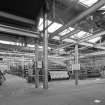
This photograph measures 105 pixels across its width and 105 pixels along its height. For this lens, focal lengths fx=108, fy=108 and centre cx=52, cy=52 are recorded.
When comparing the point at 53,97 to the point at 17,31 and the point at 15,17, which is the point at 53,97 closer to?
the point at 17,31

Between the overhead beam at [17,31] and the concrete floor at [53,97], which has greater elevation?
the overhead beam at [17,31]

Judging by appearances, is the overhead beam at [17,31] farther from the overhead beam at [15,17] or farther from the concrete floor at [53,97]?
the concrete floor at [53,97]

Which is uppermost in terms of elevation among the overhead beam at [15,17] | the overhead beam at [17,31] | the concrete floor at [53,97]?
the overhead beam at [15,17]

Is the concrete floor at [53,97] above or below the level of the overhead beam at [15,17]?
below

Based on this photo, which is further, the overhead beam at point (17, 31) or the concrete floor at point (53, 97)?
the overhead beam at point (17, 31)

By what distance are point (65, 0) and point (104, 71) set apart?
32.0 ft

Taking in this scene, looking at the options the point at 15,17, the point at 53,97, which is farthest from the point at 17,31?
the point at 53,97

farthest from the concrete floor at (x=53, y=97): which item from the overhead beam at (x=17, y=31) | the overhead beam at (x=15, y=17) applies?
the overhead beam at (x=15, y=17)

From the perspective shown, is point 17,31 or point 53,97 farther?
point 17,31

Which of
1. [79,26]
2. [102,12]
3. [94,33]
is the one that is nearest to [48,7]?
[79,26]

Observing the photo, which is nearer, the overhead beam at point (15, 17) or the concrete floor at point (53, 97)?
the concrete floor at point (53, 97)

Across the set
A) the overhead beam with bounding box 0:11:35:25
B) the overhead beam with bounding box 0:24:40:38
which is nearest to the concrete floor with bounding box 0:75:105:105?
the overhead beam with bounding box 0:24:40:38

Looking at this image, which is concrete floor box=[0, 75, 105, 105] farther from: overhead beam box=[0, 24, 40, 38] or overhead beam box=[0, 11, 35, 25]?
overhead beam box=[0, 11, 35, 25]

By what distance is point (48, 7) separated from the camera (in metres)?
4.49
